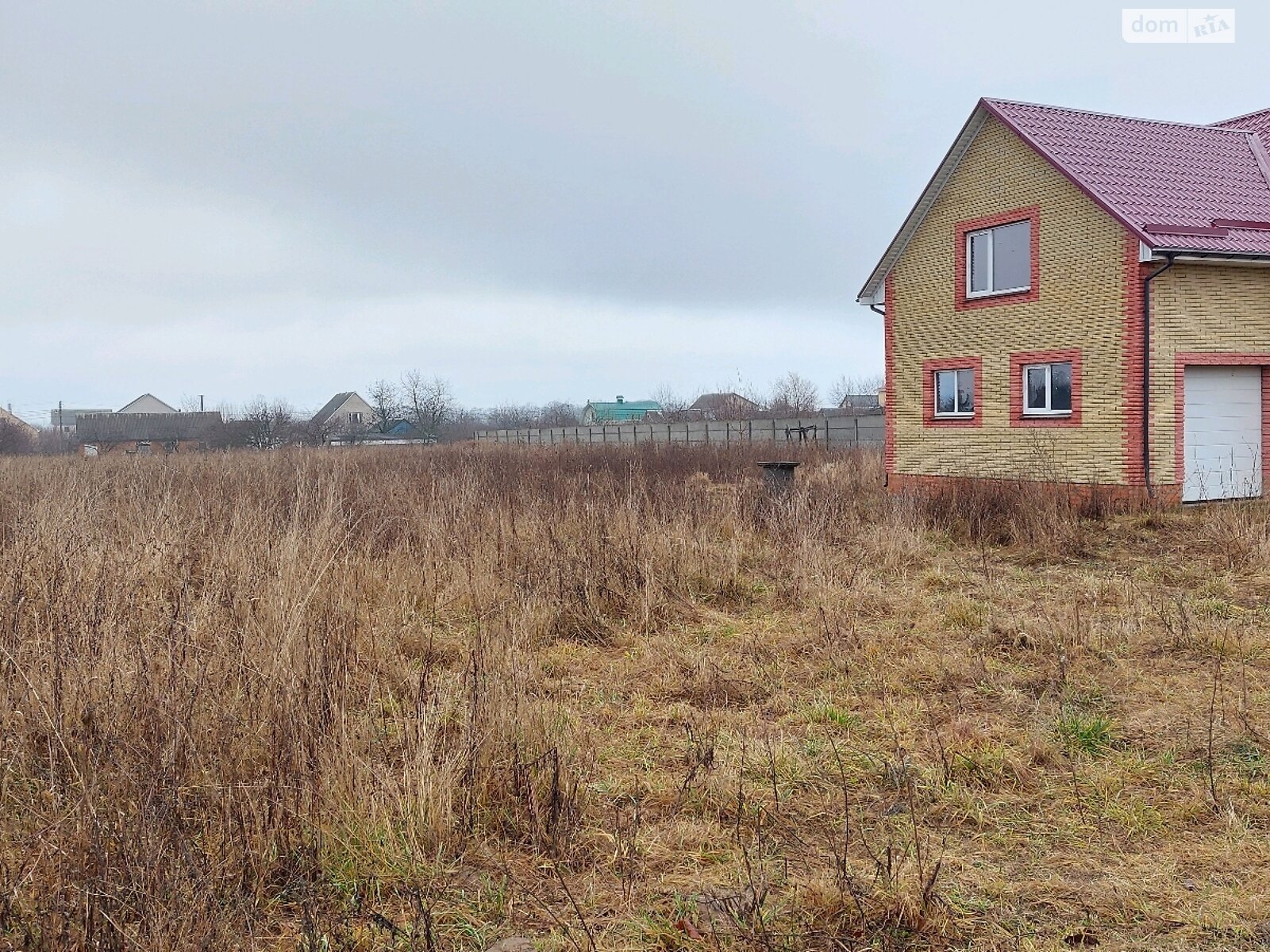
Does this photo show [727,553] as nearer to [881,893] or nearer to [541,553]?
[541,553]

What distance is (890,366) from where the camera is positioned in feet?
65.6

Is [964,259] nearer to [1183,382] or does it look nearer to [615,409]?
[1183,382]

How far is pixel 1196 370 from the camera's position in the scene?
14.8 metres

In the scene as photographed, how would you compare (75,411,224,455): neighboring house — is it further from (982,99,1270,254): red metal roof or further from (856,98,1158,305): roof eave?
(982,99,1270,254): red metal roof

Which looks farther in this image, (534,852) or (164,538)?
(164,538)

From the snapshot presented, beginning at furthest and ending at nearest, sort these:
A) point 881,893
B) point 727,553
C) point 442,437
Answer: point 442,437
point 727,553
point 881,893

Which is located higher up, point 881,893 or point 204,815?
point 204,815

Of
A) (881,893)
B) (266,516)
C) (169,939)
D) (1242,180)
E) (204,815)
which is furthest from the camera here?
(1242,180)

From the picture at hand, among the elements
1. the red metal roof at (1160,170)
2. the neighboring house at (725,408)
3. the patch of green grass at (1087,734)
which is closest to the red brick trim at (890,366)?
the red metal roof at (1160,170)

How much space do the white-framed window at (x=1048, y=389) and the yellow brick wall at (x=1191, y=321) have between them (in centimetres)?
156

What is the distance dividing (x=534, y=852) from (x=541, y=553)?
4747 millimetres

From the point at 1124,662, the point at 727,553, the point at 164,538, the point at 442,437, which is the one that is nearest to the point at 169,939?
the point at 164,538

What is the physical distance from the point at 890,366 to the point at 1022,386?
3.70 metres

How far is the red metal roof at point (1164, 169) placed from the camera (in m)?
14.5
